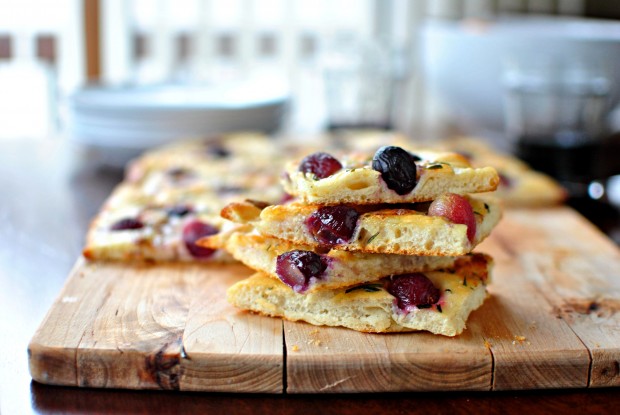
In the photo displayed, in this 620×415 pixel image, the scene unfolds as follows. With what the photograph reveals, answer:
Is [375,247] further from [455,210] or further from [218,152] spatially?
[218,152]

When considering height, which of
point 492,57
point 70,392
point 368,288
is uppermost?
point 492,57

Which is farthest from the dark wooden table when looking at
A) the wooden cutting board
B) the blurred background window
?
the blurred background window

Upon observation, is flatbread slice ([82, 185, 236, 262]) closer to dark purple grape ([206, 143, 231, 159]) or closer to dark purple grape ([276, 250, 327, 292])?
dark purple grape ([276, 250, 327, 292])

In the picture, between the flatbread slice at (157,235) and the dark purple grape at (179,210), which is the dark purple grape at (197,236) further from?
the dark purple grape at (179,210)

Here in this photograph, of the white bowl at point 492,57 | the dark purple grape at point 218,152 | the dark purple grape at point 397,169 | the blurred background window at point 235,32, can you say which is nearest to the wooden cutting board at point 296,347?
the dark purple grape at point 397,169

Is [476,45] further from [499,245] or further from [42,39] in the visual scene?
[42,39]

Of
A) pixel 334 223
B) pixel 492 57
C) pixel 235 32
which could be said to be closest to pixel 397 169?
pixel 334 223
